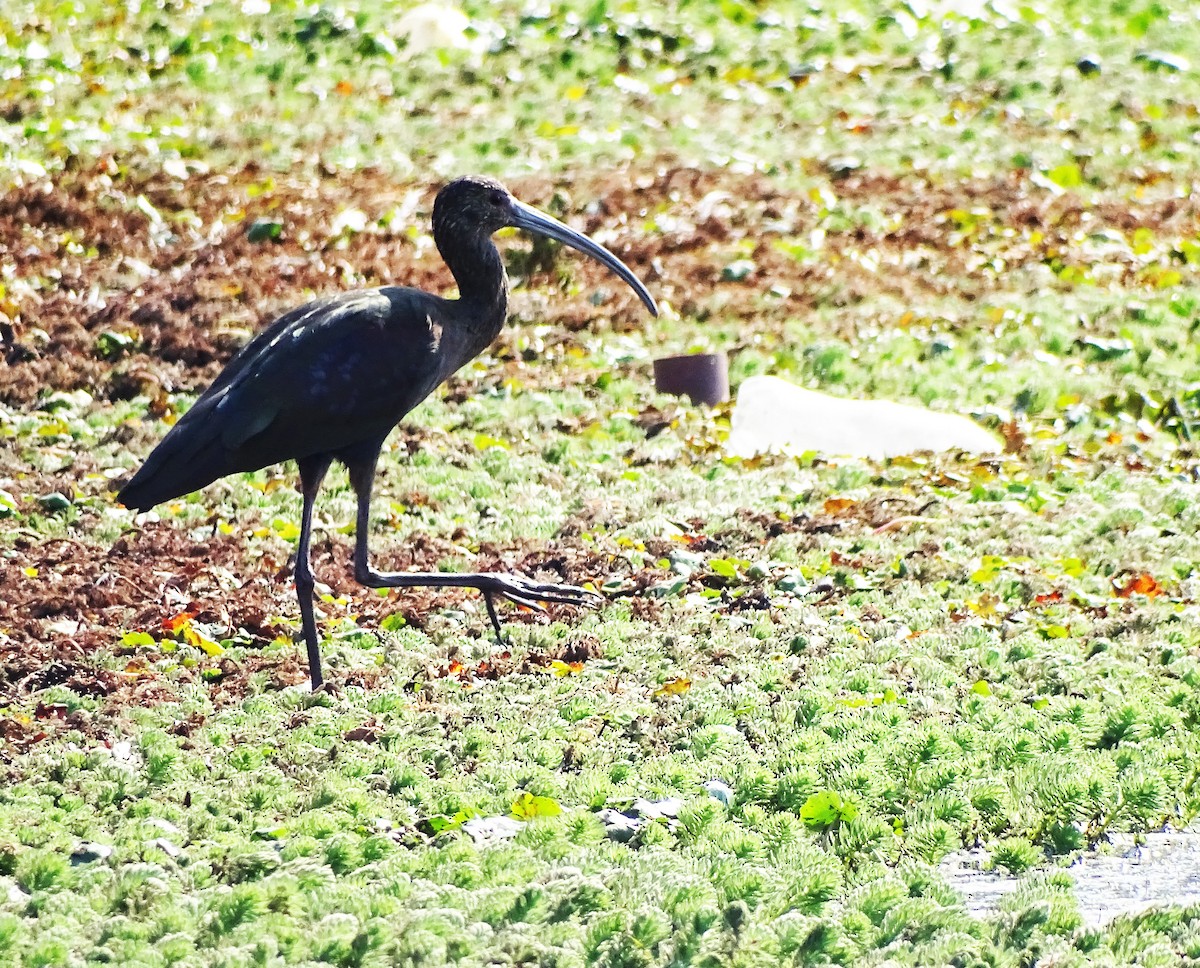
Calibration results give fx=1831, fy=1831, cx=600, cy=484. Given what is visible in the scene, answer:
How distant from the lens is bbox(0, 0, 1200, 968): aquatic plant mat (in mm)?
5641

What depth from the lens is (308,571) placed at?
7996 millimetres

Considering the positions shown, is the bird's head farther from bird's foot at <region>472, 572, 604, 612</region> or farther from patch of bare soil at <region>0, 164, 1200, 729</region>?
patch of bare soil at <region>0, 164, 1200, 729</region>

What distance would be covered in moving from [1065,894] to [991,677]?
2074mm

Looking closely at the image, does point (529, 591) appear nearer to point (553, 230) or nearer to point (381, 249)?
point (553, 230)

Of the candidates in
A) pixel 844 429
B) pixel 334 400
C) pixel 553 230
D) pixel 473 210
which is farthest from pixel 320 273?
pixel 334 400

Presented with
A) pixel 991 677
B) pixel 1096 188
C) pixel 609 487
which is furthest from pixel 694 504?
pixel 1096 188

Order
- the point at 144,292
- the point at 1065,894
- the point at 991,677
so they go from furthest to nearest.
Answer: the point at 144,292 → the point at 991,677 → the point at 1065,894

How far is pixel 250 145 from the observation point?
16484mm

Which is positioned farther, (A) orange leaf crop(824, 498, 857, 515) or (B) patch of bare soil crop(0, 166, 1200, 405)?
(B) patch of bare soil crop(0, 166, 1200, 405)

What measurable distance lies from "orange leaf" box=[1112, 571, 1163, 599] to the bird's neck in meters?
3.19

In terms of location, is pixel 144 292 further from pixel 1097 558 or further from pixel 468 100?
pixel 1097 558

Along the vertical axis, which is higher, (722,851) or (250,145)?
(722,851)

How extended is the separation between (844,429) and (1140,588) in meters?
2.77

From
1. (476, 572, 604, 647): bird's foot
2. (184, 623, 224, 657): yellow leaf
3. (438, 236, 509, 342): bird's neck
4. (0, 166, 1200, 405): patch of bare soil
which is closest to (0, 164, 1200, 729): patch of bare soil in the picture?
(0, 166, 1200, 405): patch of bare soil
